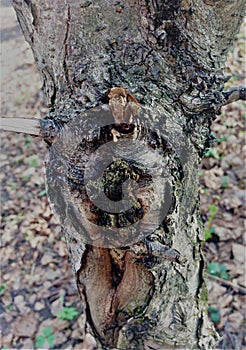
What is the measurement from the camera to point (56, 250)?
2.36 m

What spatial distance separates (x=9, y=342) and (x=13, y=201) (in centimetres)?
96

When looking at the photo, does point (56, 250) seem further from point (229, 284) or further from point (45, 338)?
point (229, 284)

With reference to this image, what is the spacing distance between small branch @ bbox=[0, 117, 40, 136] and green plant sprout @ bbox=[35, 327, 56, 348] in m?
1.47

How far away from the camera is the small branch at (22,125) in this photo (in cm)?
80

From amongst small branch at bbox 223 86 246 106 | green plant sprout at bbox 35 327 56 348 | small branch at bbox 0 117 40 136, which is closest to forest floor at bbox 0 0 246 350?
green plant sprout at bbox 35 327 56 348

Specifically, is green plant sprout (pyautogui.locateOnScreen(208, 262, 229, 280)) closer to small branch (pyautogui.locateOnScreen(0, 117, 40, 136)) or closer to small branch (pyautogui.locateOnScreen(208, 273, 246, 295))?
small branch (pyautogui.locateOnScreen(208, 273, 246, 295))

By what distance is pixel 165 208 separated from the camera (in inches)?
32.6

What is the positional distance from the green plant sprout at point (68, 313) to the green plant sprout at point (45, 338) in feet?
0.29

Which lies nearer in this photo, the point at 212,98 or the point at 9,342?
the point at 212,98

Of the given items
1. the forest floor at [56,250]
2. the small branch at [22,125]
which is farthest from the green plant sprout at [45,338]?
the small branch at [22,125]

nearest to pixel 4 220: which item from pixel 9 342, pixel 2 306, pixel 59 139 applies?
pixel 2 306

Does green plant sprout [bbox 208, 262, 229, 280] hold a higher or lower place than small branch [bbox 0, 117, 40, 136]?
lower

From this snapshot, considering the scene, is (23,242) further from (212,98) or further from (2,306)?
(212,98)

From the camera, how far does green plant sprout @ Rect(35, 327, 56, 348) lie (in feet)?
6.48
